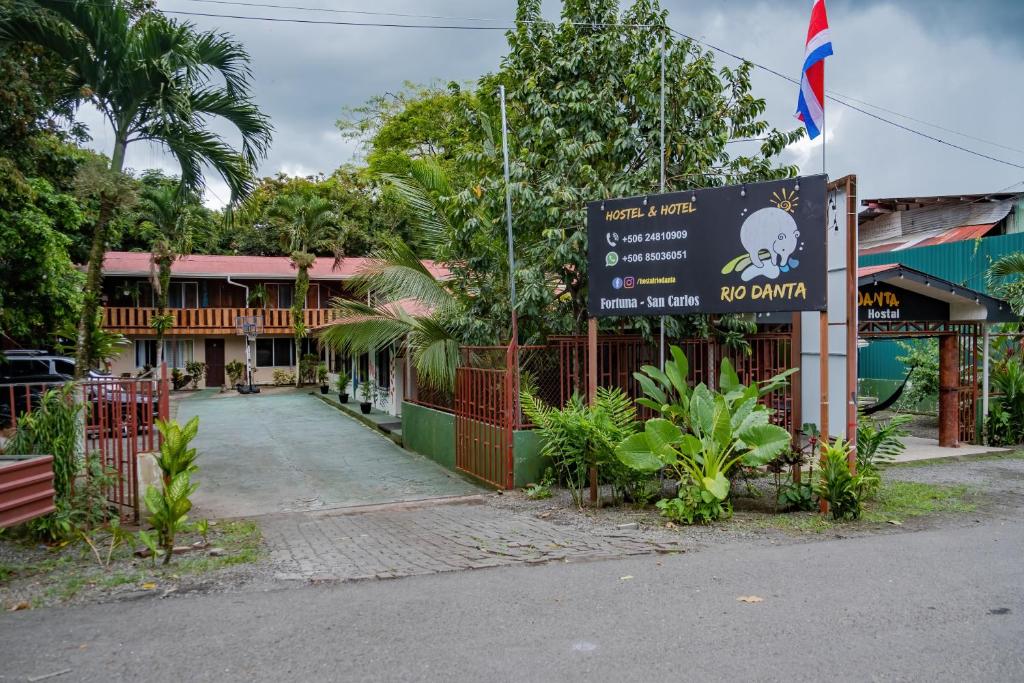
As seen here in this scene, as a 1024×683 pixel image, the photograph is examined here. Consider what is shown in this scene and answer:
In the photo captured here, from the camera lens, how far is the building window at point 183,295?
1224 inches

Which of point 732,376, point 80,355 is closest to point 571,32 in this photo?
point 732,376

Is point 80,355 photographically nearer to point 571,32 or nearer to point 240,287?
point 571,32

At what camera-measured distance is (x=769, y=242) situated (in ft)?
24.7

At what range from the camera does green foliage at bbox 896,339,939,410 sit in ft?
53.7

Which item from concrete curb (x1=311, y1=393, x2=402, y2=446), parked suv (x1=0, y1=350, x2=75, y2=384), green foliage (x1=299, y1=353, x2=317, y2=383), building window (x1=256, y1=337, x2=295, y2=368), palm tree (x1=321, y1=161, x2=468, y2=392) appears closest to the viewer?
palm tree (x1=321, y1=161, x2=468, y2=392)

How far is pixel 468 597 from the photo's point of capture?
5242 millimetres

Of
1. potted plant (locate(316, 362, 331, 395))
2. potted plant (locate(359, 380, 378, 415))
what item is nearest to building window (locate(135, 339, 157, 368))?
potted plant (locate(316, 362, 331, 395))

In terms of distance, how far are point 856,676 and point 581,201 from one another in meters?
7.23

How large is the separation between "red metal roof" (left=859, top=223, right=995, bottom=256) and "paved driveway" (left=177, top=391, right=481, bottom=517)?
15.6 metres

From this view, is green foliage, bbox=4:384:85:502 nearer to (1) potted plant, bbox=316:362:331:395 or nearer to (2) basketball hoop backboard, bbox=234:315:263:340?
(1) potted plant, bbox=316:362:331:395

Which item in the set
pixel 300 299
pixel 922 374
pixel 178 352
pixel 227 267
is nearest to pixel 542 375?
pixel 922 374

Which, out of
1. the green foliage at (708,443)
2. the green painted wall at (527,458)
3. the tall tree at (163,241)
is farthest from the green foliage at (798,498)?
the tall tree at (163,241)

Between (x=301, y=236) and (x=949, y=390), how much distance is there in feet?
77.6

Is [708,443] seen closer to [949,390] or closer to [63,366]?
[949,390]
